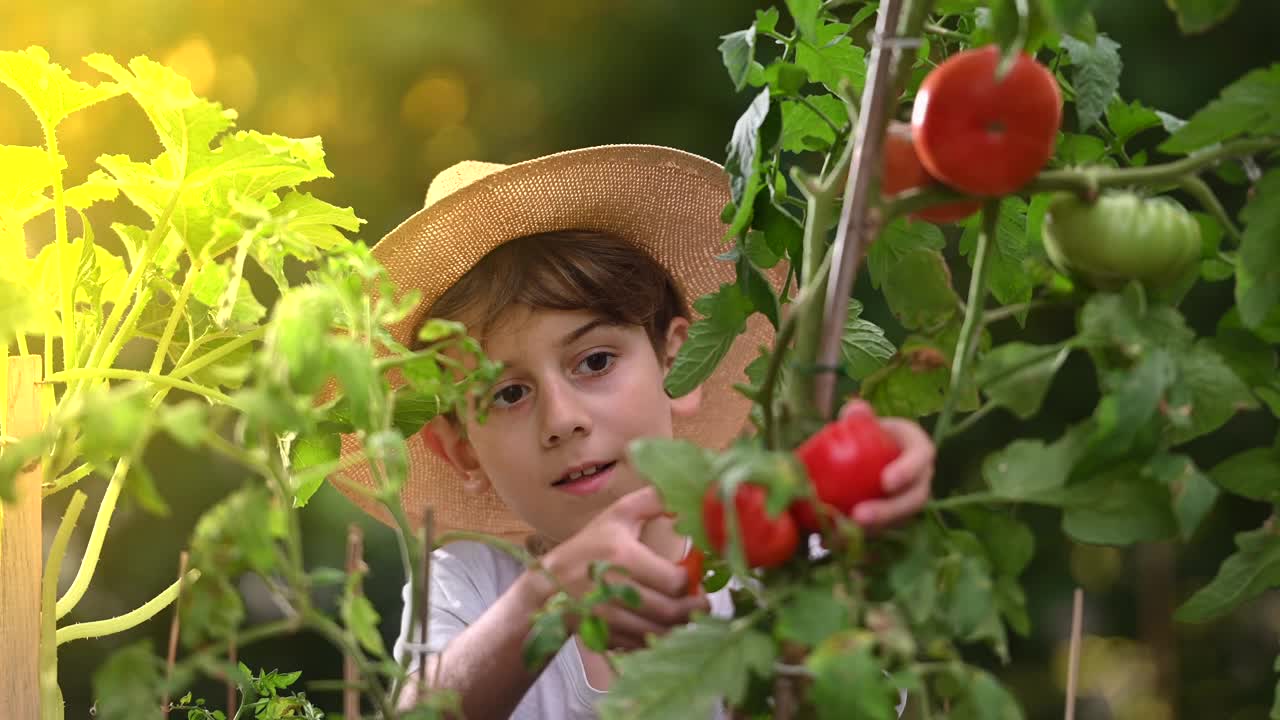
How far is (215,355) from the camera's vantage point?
919 millimetres

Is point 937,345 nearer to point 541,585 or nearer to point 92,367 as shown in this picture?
point 541,585

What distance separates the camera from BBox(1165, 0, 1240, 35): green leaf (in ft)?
1.94

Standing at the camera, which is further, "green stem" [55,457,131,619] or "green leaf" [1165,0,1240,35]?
"green stem" [55,457,131,619]

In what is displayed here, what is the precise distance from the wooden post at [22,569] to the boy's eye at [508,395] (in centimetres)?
39

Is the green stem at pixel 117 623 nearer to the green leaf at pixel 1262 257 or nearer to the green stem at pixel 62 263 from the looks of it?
the green stem at pixel 62 263

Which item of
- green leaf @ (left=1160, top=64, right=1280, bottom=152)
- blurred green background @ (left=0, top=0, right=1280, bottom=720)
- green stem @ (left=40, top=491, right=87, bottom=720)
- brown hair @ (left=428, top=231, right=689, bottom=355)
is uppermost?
green leaf @ (left=1160, top=64, right=1280, bottom=152)

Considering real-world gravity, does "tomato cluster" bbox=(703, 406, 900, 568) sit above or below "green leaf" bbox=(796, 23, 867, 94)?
below

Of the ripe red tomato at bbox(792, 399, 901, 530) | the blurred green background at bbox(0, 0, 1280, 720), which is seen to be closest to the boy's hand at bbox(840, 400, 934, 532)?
the ripe red tomato at bbox(792, 399, 901, 530)

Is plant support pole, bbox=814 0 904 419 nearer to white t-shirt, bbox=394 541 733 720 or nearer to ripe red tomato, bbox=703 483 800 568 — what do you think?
ripe red tomato, bbox=703 483 800 568

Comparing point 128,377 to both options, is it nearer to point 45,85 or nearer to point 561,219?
point 45,85

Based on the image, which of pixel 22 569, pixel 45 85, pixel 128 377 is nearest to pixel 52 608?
pixel 22 569

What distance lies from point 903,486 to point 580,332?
621 mm

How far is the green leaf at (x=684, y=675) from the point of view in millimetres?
538

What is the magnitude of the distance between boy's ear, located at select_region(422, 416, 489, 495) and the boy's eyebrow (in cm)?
18
